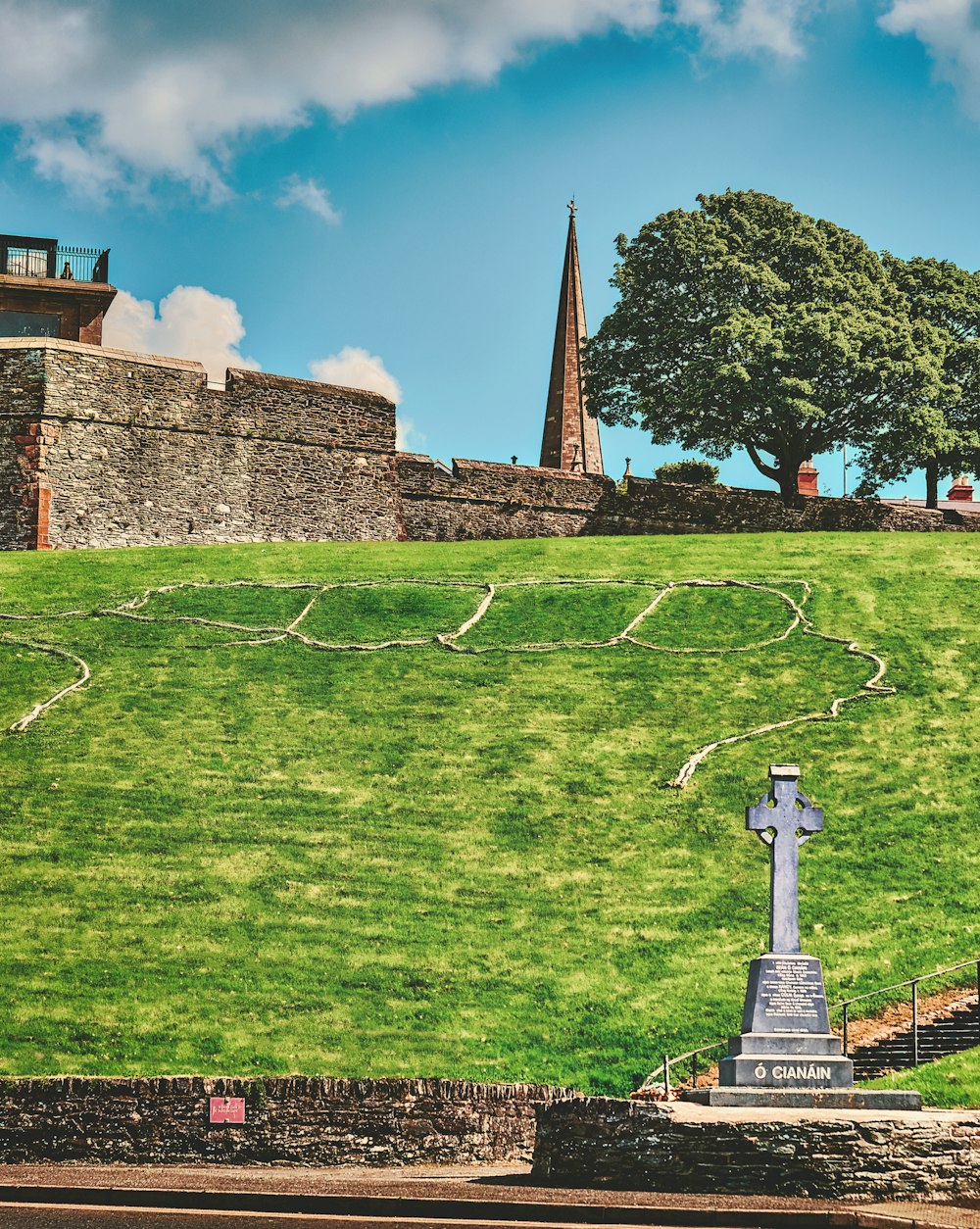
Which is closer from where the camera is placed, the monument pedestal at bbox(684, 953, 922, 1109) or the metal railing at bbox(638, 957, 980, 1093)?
the monument pedestal at bbox(684, 953, 922, 1109)

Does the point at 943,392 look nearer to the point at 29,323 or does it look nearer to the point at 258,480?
the point at 258,480

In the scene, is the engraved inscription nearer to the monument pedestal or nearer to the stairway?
the monument pedestal

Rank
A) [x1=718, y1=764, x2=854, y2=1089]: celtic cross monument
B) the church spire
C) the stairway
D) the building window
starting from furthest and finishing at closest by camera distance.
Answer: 1. the church spire
2. the building window
3. the stairway
4. [x1=718, y1=764, x2=854, y2=1089]: celtic cross monument

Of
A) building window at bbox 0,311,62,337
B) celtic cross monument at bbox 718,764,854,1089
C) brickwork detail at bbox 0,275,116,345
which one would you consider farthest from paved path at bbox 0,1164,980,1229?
brickwork detail at bbox 0,275,116,345

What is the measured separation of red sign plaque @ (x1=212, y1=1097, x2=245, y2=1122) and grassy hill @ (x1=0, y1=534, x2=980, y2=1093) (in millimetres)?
1979

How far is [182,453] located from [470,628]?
42.2 ft

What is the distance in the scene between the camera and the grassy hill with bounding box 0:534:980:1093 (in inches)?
583

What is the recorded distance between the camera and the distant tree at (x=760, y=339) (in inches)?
1615

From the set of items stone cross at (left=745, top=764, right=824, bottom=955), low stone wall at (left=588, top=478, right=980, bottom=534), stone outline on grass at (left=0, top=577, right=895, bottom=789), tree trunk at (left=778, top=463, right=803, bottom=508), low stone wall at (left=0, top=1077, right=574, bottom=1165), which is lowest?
low stone wall at (left=0, top=1077, right=574, bottom=1165)

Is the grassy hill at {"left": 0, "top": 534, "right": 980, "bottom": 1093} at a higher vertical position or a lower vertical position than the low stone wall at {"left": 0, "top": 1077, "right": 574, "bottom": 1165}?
higher

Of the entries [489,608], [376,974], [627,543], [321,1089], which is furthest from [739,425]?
[321,1089]

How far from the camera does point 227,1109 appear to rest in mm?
11742

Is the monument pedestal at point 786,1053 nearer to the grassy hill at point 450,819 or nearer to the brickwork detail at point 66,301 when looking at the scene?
the grassy hill at point 450,819

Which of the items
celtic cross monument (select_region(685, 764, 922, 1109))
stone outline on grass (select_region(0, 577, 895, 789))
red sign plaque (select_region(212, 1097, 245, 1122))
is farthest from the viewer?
stone outline on grass (select_region(0, 577, 895, 789))
